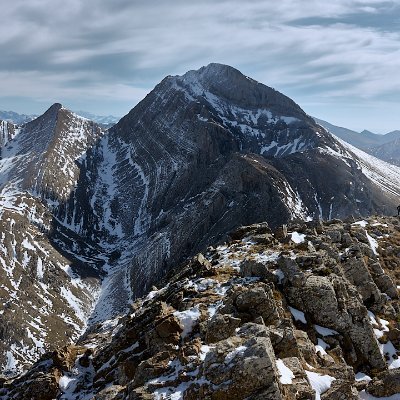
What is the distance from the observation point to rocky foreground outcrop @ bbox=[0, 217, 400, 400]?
21.2 meters

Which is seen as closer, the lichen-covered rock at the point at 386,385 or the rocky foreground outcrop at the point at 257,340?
the rocky foreground outcrop at the point at 257,340

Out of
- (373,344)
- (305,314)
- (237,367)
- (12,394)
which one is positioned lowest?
(12,394)

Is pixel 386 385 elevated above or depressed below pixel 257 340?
below

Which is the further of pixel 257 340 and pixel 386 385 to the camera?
pixel 386 385

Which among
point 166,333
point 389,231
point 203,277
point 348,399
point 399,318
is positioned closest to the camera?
point 348,399

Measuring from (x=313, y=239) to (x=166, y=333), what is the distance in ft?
84.7

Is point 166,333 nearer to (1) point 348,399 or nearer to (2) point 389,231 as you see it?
(1) point 348,399

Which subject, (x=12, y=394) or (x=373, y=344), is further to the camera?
(x=12, y=394)

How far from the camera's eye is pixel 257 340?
21.5 m

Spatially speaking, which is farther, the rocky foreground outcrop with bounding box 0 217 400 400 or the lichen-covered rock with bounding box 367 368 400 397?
the lichen-covered rock with bounding box 367 368 400 397

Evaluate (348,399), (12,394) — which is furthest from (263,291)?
(12,394)

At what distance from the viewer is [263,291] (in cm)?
3084

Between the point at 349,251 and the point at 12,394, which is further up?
the point at 349,251

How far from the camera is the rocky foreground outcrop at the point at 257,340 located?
2120 centimetres
